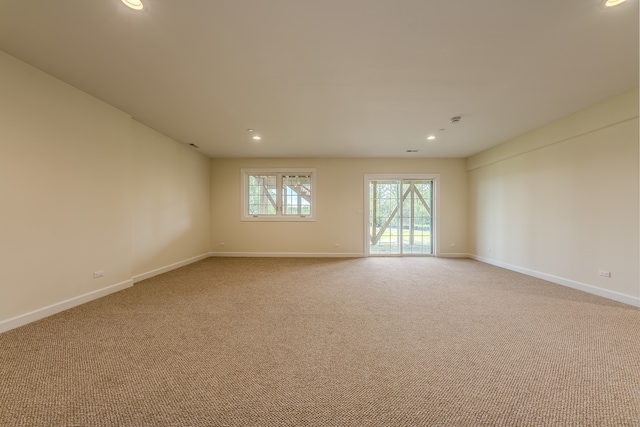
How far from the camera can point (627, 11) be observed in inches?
66.6

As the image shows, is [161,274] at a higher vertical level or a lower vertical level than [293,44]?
lower

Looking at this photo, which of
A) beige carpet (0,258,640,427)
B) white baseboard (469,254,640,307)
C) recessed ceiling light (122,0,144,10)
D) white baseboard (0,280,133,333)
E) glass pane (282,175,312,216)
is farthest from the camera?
glass pane (282,175,312,216)

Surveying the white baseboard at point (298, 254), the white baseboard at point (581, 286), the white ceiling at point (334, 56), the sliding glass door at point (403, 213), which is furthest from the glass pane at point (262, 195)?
the white baseboard at point (581, 286)

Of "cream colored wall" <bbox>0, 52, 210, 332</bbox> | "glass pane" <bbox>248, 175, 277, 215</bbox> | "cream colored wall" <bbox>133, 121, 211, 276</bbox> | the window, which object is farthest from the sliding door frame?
"cream colored wall" <bbox>0, 52, 210, 332</bbox>

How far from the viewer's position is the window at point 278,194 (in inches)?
240

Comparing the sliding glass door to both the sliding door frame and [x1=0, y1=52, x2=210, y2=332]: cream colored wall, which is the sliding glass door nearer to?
the sliding door frame

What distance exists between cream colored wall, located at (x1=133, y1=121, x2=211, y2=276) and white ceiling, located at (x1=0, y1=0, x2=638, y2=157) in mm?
700

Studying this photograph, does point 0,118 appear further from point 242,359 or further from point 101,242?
point 242,359

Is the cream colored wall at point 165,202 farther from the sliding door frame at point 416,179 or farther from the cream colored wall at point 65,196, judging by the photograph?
the sliding door frame at point 416,179

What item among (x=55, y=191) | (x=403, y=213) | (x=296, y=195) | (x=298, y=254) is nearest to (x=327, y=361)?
(x=55, y=191)

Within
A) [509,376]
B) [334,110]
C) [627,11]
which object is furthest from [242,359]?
[627,11]

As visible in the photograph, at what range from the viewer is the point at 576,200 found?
3.44m

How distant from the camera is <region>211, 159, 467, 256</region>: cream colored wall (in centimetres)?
604

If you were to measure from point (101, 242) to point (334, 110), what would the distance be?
355 cm
